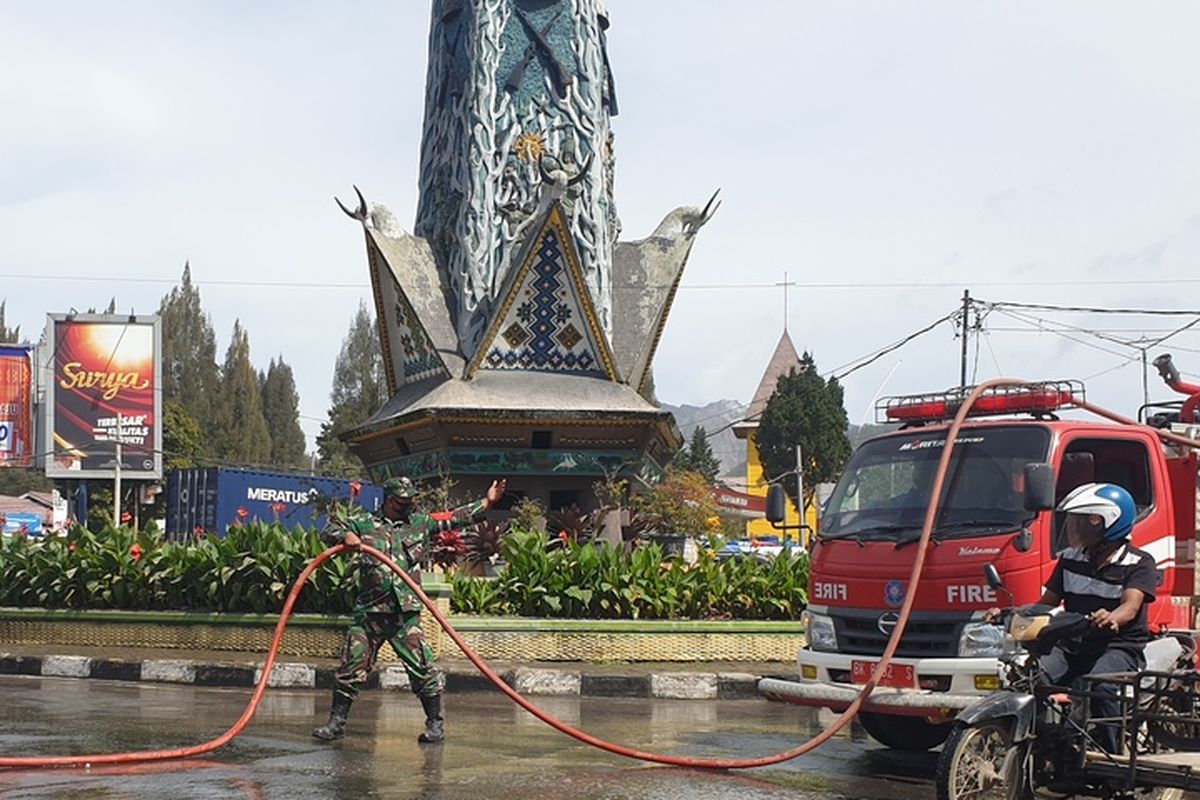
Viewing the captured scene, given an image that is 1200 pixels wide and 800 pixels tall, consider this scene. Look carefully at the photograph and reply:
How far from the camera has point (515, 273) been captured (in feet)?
81.6

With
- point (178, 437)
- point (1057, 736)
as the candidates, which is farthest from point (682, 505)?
point (1057, 736)

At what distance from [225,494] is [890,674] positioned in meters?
39.5

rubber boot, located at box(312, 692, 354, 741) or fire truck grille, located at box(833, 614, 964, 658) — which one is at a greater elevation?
fire truck grille, located at box(833, 614, 964, 658)

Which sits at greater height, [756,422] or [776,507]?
[756,422]

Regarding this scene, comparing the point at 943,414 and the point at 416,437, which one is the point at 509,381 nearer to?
the point at 416,437

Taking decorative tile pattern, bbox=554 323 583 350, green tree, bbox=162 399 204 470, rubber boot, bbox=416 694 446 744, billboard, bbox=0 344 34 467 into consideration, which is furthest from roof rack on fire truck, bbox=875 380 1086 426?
green tree, bbox=162 399 204 470

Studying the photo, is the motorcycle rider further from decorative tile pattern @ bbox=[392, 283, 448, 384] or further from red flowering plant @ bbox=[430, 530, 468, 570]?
decorative tile pattern @ bbox=[392, 283, 448, 384]

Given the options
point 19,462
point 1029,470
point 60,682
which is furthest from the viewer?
point 19,462

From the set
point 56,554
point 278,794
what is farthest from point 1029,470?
point 56,554

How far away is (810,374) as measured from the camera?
6644 centimetres

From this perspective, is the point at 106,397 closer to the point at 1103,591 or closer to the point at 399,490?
the point at 399,490

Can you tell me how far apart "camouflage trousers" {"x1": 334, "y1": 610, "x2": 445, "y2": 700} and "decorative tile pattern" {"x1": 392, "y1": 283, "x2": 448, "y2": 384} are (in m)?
15.3

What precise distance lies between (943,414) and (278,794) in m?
5.11

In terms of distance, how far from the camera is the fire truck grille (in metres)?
9.16
